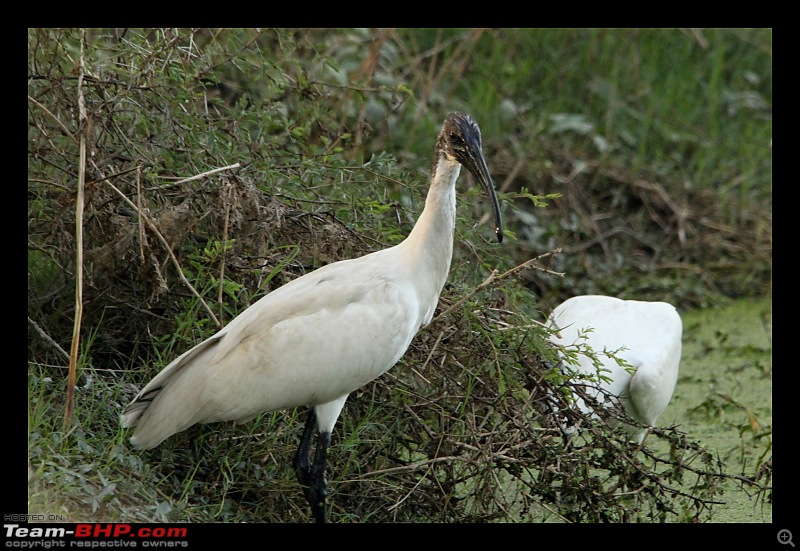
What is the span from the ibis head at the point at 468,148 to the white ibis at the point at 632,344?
34.0 inches

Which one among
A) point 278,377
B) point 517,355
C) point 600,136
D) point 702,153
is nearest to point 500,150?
point 600,136

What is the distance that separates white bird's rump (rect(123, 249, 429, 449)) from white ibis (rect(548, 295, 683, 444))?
0.93 metres

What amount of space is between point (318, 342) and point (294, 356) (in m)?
0.09

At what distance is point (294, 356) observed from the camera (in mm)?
3646

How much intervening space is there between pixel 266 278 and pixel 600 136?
13.2 ft
